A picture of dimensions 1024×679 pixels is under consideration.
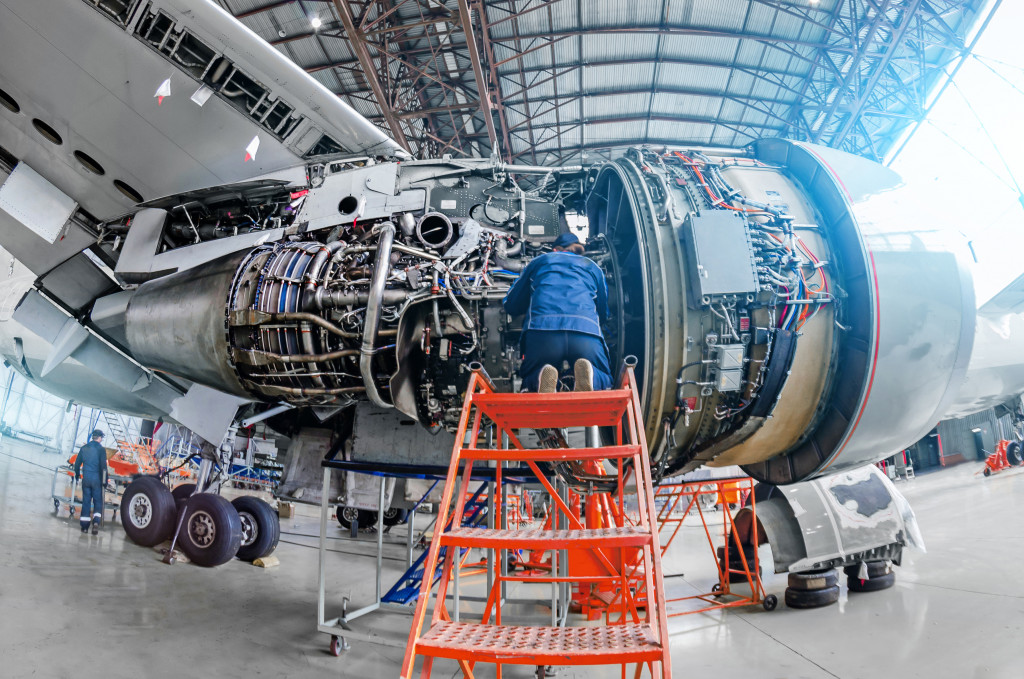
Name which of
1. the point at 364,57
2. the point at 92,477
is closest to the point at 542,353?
the point at 92,477

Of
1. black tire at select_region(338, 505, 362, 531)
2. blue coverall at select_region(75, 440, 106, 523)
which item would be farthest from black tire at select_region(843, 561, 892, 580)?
blue coverall at select_region(75, 440, 106, 523)

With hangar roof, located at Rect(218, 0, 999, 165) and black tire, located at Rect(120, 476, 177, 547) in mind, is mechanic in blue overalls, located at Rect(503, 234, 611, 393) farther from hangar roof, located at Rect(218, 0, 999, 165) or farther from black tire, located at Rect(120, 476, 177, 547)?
hangar roof, located at Rect(218, 0, 999, 165)

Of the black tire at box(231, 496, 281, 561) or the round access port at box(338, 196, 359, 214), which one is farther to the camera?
the black tire at box(231, 496, 281, 561)

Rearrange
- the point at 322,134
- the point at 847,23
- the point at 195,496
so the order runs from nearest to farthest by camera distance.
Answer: the point at 322,134 < the point at 195,496 < the point at 847,23

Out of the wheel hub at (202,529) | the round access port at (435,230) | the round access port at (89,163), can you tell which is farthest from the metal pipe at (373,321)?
the wheel hub at (202,529)

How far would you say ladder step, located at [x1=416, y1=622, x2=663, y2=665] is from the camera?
174 cm

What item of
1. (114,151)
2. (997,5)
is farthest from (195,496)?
(997,5)

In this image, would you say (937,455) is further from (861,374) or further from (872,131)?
(861,374)

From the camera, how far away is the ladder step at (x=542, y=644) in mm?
1742

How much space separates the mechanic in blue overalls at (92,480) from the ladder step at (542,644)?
356 inches

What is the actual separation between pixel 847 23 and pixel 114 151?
15788mm

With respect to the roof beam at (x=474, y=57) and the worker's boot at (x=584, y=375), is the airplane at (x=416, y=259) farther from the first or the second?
the roof beam at (x=474, y=57)

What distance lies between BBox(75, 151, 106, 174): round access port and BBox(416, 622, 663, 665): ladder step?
576 centimetres

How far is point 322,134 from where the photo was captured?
5.04 meters
